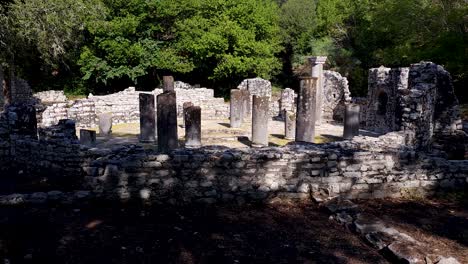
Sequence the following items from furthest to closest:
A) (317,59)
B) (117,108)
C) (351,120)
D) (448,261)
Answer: (117,108)
(317,59)
(351,120)
(448,261)

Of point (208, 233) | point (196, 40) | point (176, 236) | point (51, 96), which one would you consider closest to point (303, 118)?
point (208, 233)

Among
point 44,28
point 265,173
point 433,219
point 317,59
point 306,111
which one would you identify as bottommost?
point 433,219

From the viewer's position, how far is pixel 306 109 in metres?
16.5

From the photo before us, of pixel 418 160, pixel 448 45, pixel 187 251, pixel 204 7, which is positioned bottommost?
pixel 187 251

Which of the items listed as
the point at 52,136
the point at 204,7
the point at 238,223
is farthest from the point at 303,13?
the point at 238,223

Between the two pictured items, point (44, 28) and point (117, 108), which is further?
point (44, 28)

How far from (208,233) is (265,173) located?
2.07 metres

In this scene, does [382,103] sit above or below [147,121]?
above

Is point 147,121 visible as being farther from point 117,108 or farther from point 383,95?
point 383,95

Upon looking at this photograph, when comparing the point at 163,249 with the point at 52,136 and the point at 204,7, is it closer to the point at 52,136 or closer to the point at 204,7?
the point at 52,136

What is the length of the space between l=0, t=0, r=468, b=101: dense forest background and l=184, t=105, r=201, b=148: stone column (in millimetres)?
14940

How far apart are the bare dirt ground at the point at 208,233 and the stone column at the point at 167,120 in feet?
22.0

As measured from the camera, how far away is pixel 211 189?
8461mm

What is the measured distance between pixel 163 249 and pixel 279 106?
70.4 ft
